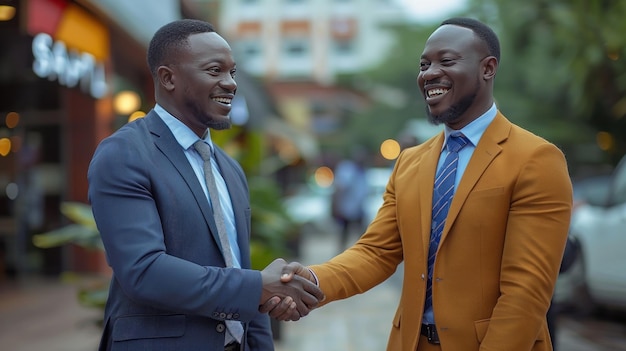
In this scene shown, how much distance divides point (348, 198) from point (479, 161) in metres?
12.1

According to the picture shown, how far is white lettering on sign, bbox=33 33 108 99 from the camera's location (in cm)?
823

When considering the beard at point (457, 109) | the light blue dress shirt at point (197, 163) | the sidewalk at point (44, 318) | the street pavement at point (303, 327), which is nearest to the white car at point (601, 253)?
the street pavement at point (303, 327)

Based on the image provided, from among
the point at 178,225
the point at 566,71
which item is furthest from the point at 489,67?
the point at 566,71

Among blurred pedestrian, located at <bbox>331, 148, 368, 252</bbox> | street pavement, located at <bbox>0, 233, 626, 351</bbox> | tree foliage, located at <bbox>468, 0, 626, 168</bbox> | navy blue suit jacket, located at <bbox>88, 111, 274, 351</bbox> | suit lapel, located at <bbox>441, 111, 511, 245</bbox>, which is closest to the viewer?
navy blue suit jacket, located at <bbox>88, 111, 274, 351</bbox>

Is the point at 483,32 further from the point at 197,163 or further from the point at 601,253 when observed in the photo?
the point at 601,253

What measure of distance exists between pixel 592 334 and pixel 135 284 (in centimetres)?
713

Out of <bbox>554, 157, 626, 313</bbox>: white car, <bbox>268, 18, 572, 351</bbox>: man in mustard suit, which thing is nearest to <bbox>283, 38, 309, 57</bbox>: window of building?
<bbox>554, 157, 626, 313</bbox>: white car

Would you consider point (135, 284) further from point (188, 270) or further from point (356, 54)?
point (356, 54)

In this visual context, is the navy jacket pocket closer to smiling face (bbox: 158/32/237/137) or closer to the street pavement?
smiling face (bbox: 158/32/237/137)

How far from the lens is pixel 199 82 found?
3143mm

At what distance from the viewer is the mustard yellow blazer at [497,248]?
9.61 ft

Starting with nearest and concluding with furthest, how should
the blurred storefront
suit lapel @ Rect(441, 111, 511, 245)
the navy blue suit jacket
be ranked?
the navy blue suit jacket → suit lapel @ Rect(441, 111, 511, 245) → the blurred storefront

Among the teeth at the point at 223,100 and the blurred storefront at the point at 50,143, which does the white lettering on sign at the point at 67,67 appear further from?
the teeth at the point at 223,100

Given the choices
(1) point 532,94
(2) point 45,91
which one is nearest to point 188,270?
(2) point 45,91
